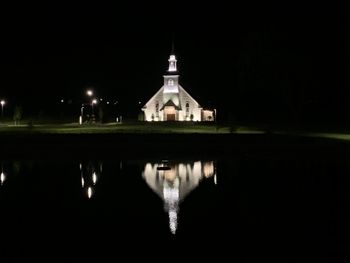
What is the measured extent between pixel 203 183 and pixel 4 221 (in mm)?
7017

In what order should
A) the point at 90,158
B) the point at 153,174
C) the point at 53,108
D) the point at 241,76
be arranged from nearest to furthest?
the point at 153,174
the point at 90,158
the point at 241,76
the point at 53,108

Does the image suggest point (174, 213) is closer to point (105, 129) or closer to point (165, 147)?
point (165, 147)

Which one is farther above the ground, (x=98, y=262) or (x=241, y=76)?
(x=241, y=76)

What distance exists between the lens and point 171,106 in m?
71.8

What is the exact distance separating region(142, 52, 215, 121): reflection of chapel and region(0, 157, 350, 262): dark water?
174 ft

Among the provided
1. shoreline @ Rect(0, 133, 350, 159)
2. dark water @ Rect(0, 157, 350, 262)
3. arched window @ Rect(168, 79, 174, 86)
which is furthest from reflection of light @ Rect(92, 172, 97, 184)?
arched window @ Rect(168, 79, 174, 86)

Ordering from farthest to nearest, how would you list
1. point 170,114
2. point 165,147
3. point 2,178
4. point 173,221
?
point 170,114, point 165,147, point 2,178, point 173,221

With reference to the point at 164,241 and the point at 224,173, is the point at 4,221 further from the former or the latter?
the point at 224,173

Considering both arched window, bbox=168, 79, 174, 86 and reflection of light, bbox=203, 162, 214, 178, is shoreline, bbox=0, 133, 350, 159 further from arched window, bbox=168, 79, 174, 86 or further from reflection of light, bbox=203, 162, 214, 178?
arched window, bbox=168, 79, 174, 86

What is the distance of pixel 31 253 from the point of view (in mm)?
8664

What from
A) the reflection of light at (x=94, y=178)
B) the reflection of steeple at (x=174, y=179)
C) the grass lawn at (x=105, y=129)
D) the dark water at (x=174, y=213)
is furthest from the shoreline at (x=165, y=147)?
the grass lawn at (x=105, y=129)

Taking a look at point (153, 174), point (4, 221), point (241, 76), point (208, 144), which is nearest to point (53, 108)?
point (241, 76)

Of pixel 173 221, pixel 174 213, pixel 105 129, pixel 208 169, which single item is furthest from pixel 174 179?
pixel 105 129

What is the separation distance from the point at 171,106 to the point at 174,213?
198ft
